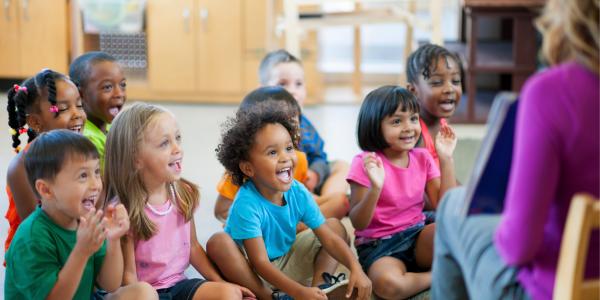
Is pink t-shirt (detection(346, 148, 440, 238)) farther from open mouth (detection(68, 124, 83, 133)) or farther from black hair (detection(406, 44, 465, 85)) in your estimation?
open mouth (detection(68, 124, 83, 133))

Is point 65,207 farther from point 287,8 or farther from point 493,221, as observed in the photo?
point 287,8

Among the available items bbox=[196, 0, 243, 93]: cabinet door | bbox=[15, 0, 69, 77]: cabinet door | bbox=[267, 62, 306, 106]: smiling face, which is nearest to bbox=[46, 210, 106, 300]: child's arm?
bbox=[267, 62, 306, 106]: smiling face

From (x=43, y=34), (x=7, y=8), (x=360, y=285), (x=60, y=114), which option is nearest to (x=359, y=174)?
(x=360, y=285)

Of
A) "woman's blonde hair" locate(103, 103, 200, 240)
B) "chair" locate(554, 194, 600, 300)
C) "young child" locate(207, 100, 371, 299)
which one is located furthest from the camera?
"young child" locate(207, 100, 371, 299)

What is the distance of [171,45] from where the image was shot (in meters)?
4.90

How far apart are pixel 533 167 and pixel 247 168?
999 mm

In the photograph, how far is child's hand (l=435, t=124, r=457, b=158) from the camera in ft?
7.39

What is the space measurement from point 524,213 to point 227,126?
1.09 metres

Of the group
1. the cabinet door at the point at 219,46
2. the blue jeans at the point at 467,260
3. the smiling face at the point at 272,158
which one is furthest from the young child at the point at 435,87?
the cabinet door at the point at 219,46

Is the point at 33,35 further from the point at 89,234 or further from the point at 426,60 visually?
the point at 89,234

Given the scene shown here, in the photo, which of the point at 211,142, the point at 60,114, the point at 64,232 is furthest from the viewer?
the point at 211,142

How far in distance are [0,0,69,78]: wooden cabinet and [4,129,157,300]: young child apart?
11.1 feet

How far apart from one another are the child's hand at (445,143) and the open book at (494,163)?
83 centimetres

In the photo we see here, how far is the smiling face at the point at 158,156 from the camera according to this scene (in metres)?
1.99
